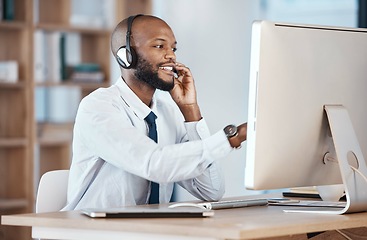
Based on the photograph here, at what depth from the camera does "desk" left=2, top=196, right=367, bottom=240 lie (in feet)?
5.96

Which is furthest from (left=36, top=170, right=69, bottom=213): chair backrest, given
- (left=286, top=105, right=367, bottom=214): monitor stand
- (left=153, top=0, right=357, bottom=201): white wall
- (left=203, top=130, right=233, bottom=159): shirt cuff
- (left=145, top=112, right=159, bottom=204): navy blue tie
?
(left=153, top=0, right=357, bottom=201): white wall

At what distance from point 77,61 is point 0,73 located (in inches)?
24.7

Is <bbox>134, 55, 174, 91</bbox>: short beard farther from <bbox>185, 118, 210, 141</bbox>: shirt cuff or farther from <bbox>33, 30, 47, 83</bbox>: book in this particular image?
<bbox>33, 30, 47, 83</bbox>: book

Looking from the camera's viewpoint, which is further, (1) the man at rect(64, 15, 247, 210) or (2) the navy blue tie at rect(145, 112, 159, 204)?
(2) the navy blue tie at rect(145, 112, 159, 204)

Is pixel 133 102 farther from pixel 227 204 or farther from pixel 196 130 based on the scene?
pixel 227 204

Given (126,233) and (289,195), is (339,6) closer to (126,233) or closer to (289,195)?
(289,195)

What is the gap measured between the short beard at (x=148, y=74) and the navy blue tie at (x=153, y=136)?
0.33ft

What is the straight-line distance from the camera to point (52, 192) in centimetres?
258

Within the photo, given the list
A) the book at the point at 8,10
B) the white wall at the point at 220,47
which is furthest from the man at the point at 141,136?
the white wall at the point at 220,47

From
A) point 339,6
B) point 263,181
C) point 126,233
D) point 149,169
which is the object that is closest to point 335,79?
point 263,181

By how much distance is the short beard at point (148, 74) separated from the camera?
8.65ft

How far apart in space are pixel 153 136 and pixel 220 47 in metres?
3.36

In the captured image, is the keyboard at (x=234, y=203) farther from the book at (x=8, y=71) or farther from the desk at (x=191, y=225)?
the book at (x=8, y=71)

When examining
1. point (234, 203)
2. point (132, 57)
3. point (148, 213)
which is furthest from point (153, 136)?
point (148, 213)
